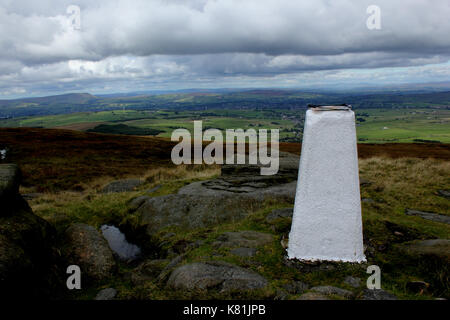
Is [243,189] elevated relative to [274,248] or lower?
elevated

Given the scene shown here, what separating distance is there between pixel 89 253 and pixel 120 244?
2.05 meters

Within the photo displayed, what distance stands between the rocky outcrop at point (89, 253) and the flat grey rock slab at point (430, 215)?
11.2 meters

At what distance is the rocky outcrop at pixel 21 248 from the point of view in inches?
266

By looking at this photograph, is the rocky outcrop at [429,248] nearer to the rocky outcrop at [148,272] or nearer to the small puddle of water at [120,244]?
the rocky outcrop at [148,272]

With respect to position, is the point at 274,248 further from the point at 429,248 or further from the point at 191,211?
the point at 191,211

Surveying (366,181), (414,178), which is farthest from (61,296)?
(414,178)

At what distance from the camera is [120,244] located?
460 inches

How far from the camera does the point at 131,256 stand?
1078 cm

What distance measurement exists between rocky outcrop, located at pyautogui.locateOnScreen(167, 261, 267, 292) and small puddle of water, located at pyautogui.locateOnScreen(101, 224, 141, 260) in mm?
4552

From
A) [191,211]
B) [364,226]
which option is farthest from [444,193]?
[191,211]

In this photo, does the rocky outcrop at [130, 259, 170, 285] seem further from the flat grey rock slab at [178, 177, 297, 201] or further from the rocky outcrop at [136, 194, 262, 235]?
the flat grey rock slab at [178, 177, 297, 201]

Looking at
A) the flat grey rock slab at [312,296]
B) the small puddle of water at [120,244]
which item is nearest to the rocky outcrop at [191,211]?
the small puddle of water at [120,244]
